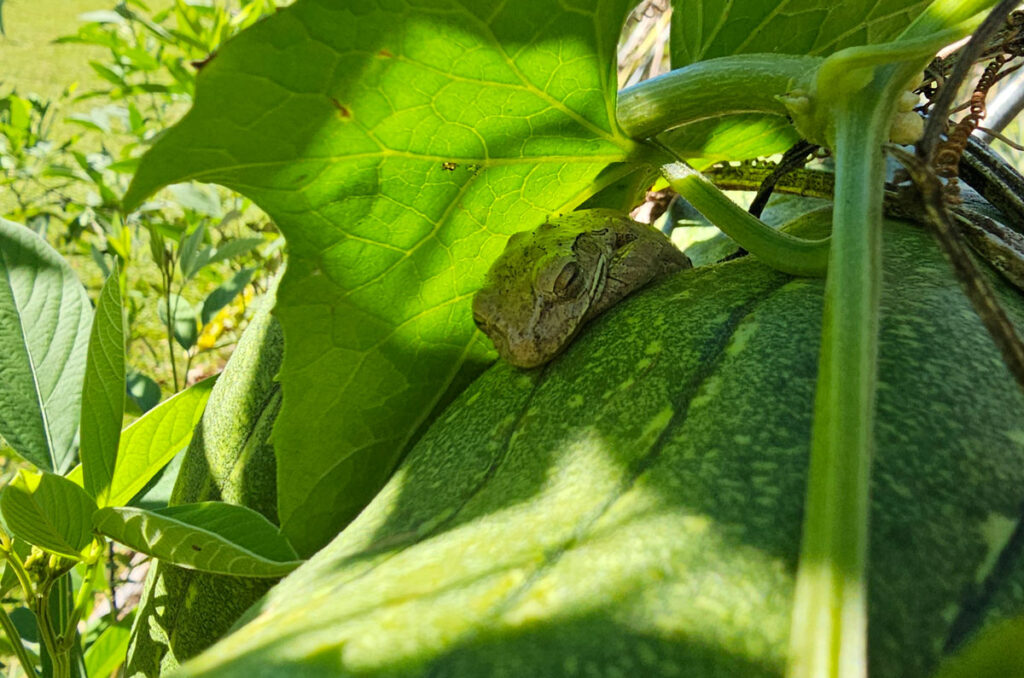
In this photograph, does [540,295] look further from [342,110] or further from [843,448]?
[843,448]

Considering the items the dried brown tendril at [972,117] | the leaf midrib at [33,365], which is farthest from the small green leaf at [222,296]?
the dried brown tendril at [972,117]

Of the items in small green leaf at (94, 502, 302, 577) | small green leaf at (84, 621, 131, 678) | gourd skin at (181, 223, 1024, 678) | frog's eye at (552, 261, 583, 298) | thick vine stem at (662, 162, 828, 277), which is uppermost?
thick vine stem at (662, 162, 828, 277)

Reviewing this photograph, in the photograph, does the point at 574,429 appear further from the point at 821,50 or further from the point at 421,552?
the point at 821,50

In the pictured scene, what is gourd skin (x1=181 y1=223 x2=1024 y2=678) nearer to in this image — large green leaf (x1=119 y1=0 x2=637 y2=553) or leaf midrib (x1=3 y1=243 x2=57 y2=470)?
large green leaf (x1=119 y1=0 x2=637 y2=553)

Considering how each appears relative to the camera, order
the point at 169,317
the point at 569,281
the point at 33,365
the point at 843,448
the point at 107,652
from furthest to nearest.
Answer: the point at 169,317, the point at 107,652, the point at 33,365, the point at 569,281, the point at 843,448

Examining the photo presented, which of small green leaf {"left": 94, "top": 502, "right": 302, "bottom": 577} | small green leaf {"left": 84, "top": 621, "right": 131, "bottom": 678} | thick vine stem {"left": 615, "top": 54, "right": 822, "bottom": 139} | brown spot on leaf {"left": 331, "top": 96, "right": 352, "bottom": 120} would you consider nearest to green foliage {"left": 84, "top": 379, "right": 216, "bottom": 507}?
small green leaf {"left": 94, "top": 502, "right": 302, "bottom": 577}

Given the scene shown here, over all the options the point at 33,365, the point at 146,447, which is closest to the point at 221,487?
the point at 146,447
